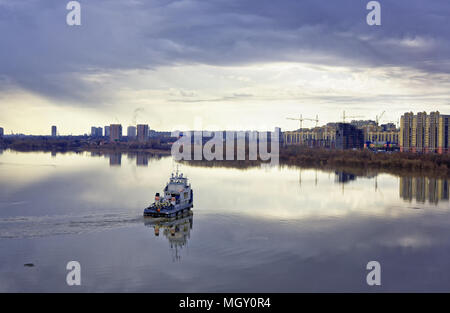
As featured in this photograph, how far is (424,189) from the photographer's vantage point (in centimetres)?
3014

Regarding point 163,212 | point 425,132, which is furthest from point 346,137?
point 163,212

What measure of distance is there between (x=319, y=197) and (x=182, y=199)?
393 inches

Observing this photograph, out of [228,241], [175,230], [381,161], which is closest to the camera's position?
[228,241]

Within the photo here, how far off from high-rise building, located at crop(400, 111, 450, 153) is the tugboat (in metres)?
63.7

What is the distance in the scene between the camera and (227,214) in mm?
20406

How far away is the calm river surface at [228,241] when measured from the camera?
38.4 feet

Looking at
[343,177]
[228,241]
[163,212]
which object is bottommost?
[228,241]

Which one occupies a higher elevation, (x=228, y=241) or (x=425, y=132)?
(x=425, y=132)

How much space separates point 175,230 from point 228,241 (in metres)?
2.67

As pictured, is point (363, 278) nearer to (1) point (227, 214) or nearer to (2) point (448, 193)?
(1) point (227, 214)

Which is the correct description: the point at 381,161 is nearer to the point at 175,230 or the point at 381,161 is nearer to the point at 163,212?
the point at 163,212

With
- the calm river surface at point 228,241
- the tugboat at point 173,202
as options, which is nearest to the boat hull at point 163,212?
the tugboat at point 173,202
